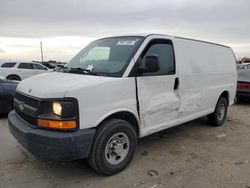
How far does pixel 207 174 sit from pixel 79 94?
2238mm

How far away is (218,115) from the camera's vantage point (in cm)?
674

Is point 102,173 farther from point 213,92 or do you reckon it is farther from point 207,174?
point 213,92

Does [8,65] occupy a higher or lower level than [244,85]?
higher

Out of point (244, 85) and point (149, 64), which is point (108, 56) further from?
point (244, 85)

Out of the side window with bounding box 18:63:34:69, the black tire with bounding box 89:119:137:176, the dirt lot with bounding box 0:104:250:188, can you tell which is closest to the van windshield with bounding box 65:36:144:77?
the black tire with bounding box 89:119:137:176

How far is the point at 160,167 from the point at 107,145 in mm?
1003

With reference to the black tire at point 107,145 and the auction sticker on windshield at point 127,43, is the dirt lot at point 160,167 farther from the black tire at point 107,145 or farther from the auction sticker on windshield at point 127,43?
the auction sticker on windshield at point 127,43

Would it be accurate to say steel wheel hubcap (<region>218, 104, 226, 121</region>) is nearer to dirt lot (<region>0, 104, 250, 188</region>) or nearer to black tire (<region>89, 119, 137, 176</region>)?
dirt lot (<region>0, 104, 250, 188</region>)

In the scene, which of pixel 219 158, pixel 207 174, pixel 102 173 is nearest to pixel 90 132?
pixel 102 173

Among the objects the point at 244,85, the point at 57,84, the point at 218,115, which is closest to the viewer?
the point at 57,84

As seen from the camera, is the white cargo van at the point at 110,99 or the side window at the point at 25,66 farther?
the side window at the point at 25,66

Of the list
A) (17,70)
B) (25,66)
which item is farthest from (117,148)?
(25,66)

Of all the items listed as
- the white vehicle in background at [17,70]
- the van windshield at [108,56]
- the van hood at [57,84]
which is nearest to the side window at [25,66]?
the white vehicle in background at [17,70]

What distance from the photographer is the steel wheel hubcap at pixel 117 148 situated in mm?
3877
